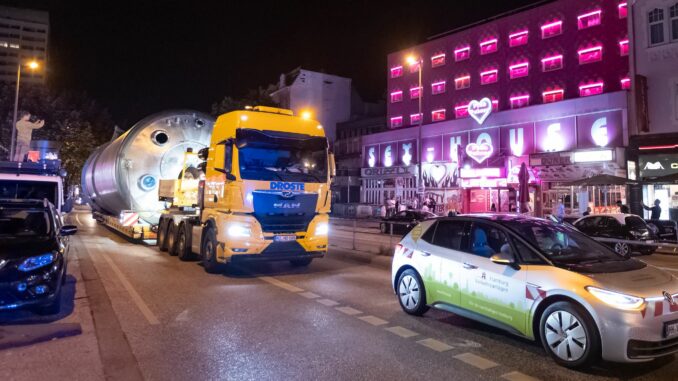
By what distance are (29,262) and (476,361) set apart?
5.81 meters

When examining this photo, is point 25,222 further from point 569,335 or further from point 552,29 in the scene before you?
point 552,29

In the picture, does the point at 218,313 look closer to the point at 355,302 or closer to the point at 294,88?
the point at 355,302

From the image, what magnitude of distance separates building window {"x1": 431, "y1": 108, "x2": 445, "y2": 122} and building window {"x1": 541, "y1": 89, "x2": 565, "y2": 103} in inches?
351

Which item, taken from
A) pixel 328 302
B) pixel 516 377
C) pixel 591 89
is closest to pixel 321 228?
pixel 328 302

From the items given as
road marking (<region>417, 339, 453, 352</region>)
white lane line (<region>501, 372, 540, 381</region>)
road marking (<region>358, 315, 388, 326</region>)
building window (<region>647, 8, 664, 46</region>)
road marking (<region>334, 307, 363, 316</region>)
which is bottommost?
white lane line (<region>501, 372, 540, 381</region>)

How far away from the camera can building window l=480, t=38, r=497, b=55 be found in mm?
38094

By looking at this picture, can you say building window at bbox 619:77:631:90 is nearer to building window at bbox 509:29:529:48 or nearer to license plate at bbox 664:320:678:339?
building window at bbox 509:29:529:48

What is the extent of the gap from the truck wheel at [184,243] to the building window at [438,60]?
112 feet

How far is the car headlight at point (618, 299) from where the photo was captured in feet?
15.1

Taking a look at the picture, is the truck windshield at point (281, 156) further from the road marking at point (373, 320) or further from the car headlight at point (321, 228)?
the road marking at point (373, 320)

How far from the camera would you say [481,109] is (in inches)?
1330

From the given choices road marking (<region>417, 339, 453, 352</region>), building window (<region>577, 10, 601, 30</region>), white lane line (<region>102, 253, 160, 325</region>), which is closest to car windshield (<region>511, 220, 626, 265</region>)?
road marking (<region>417, 339, 453, 352</region>)

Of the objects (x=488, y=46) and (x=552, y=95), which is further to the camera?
(x=488, y=46)

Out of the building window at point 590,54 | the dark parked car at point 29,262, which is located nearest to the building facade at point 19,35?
the building window at point 590,54
